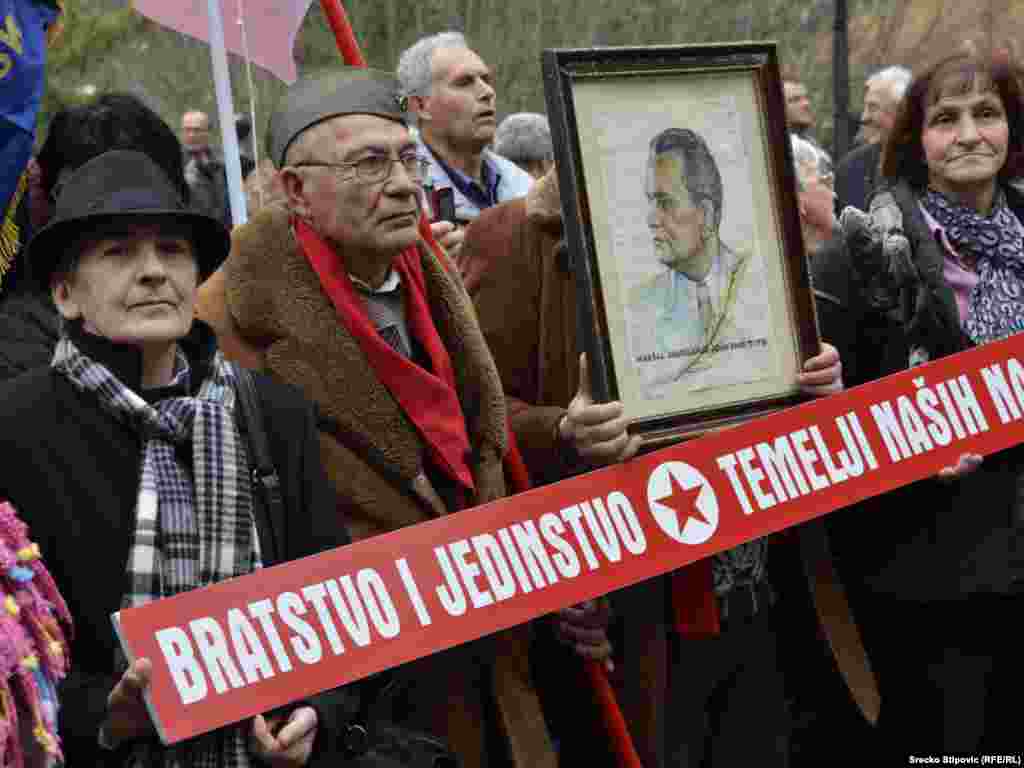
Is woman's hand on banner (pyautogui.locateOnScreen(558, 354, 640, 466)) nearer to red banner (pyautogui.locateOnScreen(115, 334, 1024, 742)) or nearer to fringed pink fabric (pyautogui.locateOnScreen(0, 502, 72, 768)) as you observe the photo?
red banner (pyautogui.locateOnScreen(115, 334, 1024, 742))

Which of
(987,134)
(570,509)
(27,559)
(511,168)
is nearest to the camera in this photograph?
(27,559)

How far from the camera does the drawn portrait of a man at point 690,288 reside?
3.67 metres

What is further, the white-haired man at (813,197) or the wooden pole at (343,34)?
the white-haired man at (813,197)

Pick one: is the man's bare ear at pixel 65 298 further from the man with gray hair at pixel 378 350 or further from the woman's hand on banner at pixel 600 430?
the woman's hand on banner at pixel 600 430

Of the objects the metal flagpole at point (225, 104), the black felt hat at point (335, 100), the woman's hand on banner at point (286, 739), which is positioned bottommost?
the woman's hand on banner at point (286, 739)

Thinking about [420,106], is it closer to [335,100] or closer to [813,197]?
[813,197]

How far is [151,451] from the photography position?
296 centimetres

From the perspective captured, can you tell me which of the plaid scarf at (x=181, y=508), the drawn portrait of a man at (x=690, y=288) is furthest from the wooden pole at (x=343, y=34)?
the plaid scarf at (x=181, y=508)

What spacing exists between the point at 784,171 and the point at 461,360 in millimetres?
883

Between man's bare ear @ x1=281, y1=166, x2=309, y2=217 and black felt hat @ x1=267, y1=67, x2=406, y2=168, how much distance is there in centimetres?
6

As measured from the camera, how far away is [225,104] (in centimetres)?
431

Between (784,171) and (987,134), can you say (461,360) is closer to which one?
(784,171)

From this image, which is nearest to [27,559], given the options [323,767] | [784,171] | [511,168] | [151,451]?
[151,451]

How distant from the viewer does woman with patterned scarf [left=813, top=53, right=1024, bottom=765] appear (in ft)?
14.2
